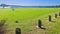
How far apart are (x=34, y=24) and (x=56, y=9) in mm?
426

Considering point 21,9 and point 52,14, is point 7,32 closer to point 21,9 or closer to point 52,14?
point 21,9

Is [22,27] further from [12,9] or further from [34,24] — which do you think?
[12,9]

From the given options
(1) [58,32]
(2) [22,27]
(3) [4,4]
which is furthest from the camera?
(3) [4,4]

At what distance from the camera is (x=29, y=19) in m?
1.94

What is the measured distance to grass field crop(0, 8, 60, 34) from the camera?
6.07 ft

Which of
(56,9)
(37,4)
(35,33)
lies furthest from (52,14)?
(35,33)

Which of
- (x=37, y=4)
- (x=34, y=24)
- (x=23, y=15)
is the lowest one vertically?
(x=34, y=24)

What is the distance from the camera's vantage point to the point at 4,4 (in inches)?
78.7

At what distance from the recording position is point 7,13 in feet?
6.58

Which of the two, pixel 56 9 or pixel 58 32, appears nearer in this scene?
pixel 58 32

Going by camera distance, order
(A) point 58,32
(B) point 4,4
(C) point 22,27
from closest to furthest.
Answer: (A) point 58,32, (C) point 22,27, (B) point 4,4

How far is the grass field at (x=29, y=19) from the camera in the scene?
185 cm

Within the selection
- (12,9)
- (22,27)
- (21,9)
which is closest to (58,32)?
(22,27)

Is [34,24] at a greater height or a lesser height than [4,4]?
lesser
